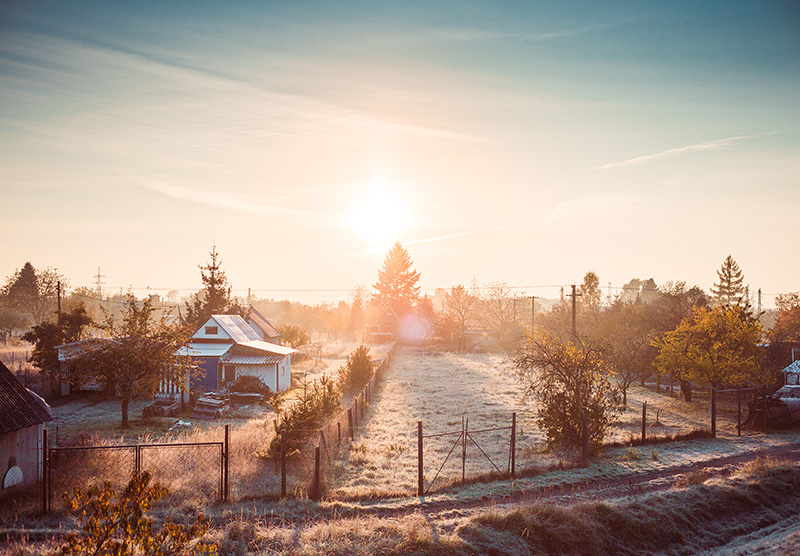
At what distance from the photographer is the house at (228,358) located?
33688mm

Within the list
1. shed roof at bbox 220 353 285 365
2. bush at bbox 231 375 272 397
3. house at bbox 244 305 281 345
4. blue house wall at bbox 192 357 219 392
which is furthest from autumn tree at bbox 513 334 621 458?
house at bbox 244 305 281 345

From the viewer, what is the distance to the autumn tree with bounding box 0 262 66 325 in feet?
245

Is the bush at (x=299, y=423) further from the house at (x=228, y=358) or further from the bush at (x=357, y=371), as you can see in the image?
the house at (x=228, y=358)

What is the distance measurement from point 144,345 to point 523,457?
740 inches

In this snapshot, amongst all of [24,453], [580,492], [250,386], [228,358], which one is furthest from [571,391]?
[228,358]

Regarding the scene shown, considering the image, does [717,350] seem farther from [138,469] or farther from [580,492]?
[138,469]

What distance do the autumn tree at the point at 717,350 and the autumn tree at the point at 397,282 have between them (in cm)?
6772

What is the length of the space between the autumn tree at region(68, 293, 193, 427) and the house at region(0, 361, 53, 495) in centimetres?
859

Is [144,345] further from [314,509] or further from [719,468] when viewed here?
[719,468]

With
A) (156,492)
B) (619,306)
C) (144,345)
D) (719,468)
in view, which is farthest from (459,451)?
(619,306)

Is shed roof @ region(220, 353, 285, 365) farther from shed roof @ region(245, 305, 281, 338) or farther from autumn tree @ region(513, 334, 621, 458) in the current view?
autumn tree @ region(513, 334, 621, 458)

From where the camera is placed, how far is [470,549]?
33.9ft

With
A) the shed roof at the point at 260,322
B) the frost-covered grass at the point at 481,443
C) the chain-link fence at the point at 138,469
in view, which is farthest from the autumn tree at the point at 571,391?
the shed roof at the point at 260,322

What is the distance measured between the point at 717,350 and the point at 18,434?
3174cm
